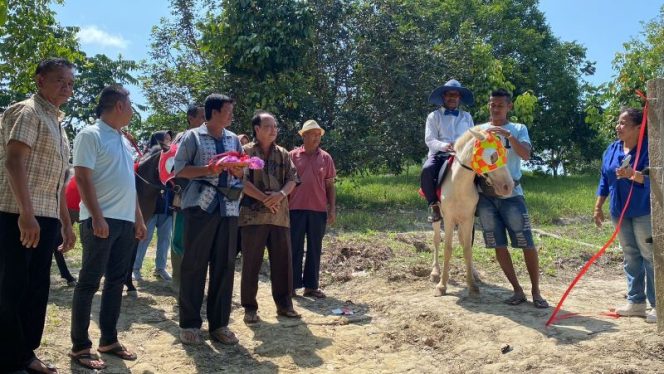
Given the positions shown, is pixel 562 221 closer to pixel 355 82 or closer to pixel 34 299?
pixel 355 82

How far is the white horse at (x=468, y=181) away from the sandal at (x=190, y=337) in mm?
2711

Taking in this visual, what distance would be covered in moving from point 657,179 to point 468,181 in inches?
74.3

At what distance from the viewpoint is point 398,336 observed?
17.6ft

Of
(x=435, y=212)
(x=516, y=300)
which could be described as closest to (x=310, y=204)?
(x=435, y=212)

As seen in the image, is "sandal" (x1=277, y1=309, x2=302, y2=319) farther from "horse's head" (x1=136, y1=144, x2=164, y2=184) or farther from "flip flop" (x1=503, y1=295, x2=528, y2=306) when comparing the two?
"flip flop" (x1=503, y1=295, x2=528, y2=306)

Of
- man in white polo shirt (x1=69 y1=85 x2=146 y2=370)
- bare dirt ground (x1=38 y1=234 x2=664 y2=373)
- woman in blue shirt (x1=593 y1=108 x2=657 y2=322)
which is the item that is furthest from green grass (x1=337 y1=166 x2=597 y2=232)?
man in white polo shirt (x1=69 y1=85 x2=146 y2=370)

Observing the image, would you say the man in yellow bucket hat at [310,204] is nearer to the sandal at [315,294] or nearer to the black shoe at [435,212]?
the sandal at [315,294]

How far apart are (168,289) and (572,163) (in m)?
29.3

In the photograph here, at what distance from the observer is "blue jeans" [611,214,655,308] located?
490 centimetres

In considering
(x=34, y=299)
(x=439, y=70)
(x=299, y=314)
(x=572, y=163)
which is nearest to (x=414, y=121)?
(x=439, y=70)

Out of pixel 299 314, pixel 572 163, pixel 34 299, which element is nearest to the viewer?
pixel 34 299

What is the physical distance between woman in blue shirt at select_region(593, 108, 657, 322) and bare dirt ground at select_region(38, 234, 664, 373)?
226 mm

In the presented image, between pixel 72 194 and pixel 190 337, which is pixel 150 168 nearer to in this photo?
pixel 72 194

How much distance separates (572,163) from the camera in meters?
32.0
